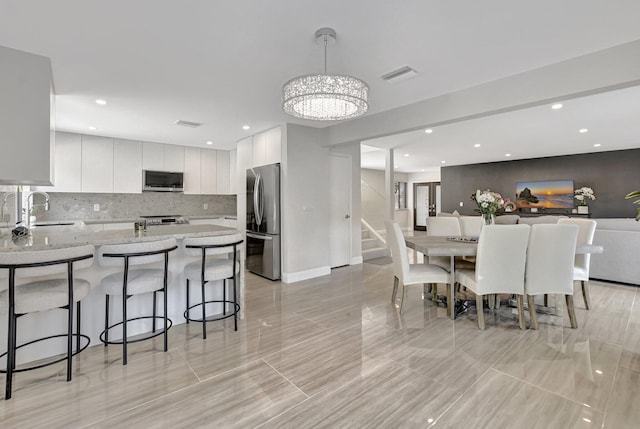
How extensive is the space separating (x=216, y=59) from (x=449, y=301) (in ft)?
11.0

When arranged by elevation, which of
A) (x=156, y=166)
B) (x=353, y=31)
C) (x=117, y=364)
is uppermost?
(x=353, y=31)

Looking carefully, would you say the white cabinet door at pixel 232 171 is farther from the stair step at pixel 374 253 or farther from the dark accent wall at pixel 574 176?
the dark accent wall at pixel 574 176

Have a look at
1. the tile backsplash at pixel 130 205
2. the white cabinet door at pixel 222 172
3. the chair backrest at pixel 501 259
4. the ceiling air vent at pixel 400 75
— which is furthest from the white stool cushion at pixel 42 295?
the white cabinet door at pixel 222 172

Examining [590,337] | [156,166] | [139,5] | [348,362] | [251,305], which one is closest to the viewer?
[139,5]

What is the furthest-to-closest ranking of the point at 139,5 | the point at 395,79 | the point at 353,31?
1. the point at 395,79
2. the point at 353,31
3. the point at 139,5

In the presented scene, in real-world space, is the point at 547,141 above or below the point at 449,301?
above

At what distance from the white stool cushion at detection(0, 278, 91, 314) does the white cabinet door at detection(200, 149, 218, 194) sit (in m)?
4.57

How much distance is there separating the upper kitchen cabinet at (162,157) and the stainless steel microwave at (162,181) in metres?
0.14

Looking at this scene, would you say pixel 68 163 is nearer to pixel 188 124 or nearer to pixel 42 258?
pixel 188 124

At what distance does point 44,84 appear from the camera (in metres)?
Answer: 2.54

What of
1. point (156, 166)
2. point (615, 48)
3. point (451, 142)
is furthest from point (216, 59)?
point (451, 142)

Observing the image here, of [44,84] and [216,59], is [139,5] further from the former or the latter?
[44,84]

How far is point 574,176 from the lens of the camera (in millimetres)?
8547

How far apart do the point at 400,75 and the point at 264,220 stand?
2981 millimetres
